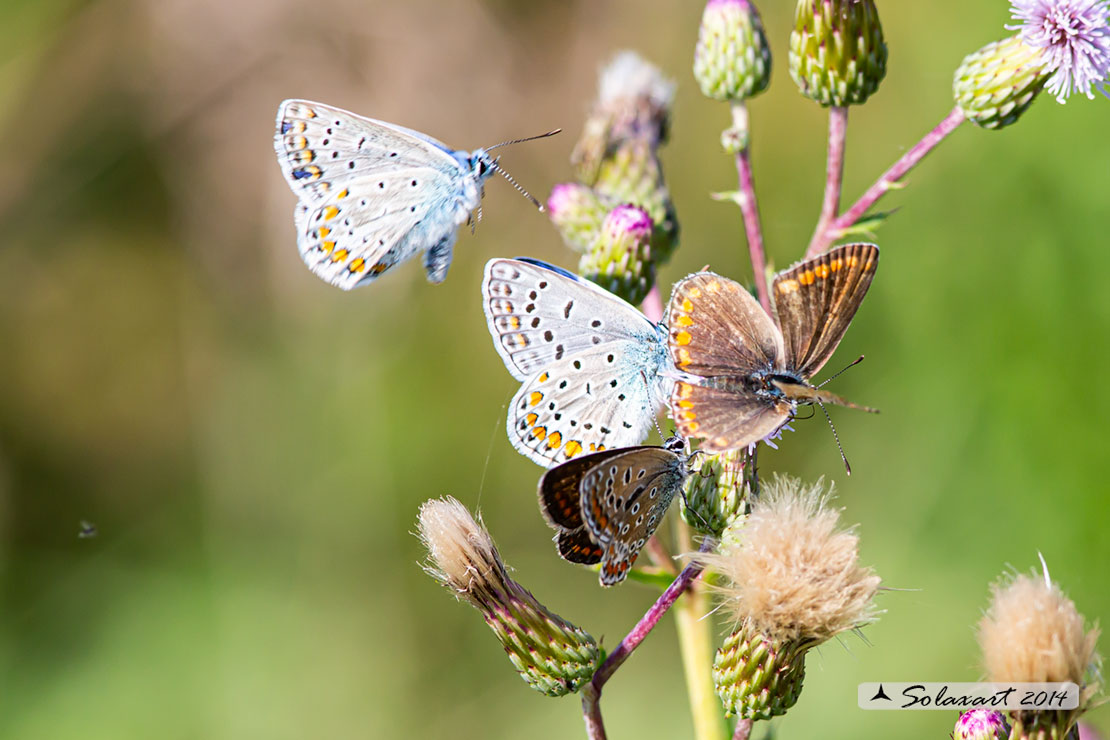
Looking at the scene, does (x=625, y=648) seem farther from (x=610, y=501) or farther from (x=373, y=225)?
(x=373, y=225)

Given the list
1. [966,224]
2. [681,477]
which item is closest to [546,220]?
[966,224]

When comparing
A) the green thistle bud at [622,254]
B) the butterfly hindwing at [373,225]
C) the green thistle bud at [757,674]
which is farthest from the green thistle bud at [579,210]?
the green thistle bud at [757,674]

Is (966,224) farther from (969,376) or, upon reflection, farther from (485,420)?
(485,420)

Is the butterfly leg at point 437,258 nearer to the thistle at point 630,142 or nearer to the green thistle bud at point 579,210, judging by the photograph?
the green thistle bud at point 579,210

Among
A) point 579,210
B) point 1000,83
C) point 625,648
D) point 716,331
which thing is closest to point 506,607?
point 625,648

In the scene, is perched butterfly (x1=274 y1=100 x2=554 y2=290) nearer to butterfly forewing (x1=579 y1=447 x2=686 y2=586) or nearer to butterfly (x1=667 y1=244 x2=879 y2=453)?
butterfly (x1=667 y1=244 x2=879 y2=453)
